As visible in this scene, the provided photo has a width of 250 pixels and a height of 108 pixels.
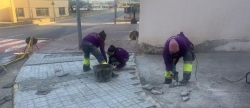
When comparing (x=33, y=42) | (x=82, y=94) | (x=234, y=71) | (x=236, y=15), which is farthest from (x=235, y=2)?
(x=33, y=42)

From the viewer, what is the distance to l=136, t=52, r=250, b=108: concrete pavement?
3545 mm

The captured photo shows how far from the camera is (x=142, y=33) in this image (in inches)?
274

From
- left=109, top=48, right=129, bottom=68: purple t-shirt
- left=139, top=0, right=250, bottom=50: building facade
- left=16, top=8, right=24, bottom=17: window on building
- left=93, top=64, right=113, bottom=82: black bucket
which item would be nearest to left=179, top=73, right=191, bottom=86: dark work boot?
left=93, top=64, right=113, bottom=82: black bucket

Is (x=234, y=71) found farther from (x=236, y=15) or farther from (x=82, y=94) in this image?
(x=82, y=94)

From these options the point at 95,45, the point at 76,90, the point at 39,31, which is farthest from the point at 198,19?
the point at 39,31

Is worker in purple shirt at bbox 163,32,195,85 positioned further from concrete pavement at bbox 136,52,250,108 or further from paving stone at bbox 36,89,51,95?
paving stone at bbox 36,89,51,95

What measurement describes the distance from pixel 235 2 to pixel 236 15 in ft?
1.41

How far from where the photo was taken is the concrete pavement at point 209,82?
11.6ft

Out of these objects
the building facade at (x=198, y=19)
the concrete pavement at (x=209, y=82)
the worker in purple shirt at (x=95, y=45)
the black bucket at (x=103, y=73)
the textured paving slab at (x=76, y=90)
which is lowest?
the textured paving slab at (x=76, y=90)

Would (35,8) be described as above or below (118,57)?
above

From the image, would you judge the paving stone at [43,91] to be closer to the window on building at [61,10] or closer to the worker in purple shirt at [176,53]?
the worker in purple shirt at [176,53]

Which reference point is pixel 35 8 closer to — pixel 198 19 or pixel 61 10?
pixel 61 10

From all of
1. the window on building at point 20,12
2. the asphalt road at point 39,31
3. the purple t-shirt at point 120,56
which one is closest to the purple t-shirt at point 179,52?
the purple t-shirt at point 120,56

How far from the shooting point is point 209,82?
444cm
